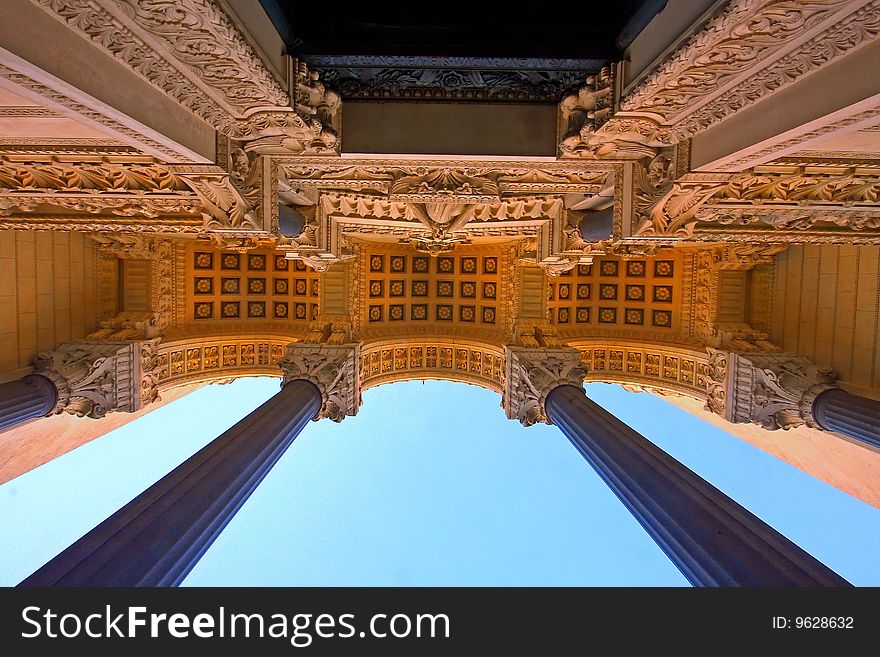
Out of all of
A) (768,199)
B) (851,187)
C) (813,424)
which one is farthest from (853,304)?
(768,199)

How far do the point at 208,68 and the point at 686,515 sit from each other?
781cm

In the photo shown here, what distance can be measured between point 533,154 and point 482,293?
829 centimetres

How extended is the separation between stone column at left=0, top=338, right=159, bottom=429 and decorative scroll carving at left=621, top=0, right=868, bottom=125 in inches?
497

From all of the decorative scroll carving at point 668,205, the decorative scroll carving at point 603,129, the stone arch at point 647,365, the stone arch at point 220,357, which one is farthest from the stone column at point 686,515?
the stone arch at point 220,357

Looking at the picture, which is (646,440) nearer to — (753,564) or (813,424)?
(753,564)

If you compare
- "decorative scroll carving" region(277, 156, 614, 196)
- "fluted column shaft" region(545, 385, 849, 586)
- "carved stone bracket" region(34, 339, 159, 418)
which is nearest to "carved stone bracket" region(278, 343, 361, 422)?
"carved stone bracket" region(34, 339, 159, 418)

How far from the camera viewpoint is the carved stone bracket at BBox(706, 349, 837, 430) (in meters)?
9.16

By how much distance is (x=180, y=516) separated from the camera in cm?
475

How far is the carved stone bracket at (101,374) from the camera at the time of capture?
31.6 feet

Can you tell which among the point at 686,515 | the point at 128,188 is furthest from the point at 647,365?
the point at 128,188

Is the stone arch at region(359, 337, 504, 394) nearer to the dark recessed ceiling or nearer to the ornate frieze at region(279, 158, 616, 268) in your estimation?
the ornate frieze at region(279, 158, 616, 268)

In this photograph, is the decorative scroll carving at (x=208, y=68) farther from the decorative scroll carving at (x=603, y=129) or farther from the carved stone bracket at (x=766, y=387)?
the carved stone bracket at (x=766, y=387)

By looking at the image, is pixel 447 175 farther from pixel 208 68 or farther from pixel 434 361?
pixel 434 361

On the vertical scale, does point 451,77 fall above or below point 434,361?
above
